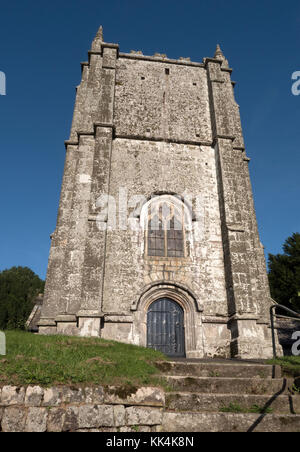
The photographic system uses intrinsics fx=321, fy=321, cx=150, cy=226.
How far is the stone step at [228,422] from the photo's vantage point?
471cm

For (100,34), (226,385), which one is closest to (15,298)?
(100,34)

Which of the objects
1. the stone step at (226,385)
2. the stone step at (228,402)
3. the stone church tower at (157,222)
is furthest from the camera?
the stone church tower at (157,222)

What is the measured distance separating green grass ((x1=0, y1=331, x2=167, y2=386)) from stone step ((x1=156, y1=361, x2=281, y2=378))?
14.3 inches

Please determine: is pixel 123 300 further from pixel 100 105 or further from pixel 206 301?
pixel 100 105

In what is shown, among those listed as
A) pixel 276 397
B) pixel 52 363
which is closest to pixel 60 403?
pixel 52 363

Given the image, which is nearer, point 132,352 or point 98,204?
point 132,352

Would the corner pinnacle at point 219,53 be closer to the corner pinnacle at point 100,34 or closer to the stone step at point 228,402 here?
the corner pinnacle at point 100,34

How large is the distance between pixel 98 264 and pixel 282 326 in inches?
474

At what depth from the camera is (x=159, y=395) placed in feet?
16.8

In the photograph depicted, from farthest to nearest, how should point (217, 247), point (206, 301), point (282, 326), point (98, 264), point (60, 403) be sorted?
point (282, 326)
point (217, 247)
point (206, 301)
point (98, 264)
point (60, 403)

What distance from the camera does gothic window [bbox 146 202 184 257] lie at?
12.1 meters

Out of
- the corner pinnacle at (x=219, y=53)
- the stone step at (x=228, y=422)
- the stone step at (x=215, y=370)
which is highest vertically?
the corner pinnacle at (x=219, y=53)

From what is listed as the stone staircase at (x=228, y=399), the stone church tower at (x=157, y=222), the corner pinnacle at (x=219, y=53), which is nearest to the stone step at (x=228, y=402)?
the stone staircase at (x=228, y=399)
